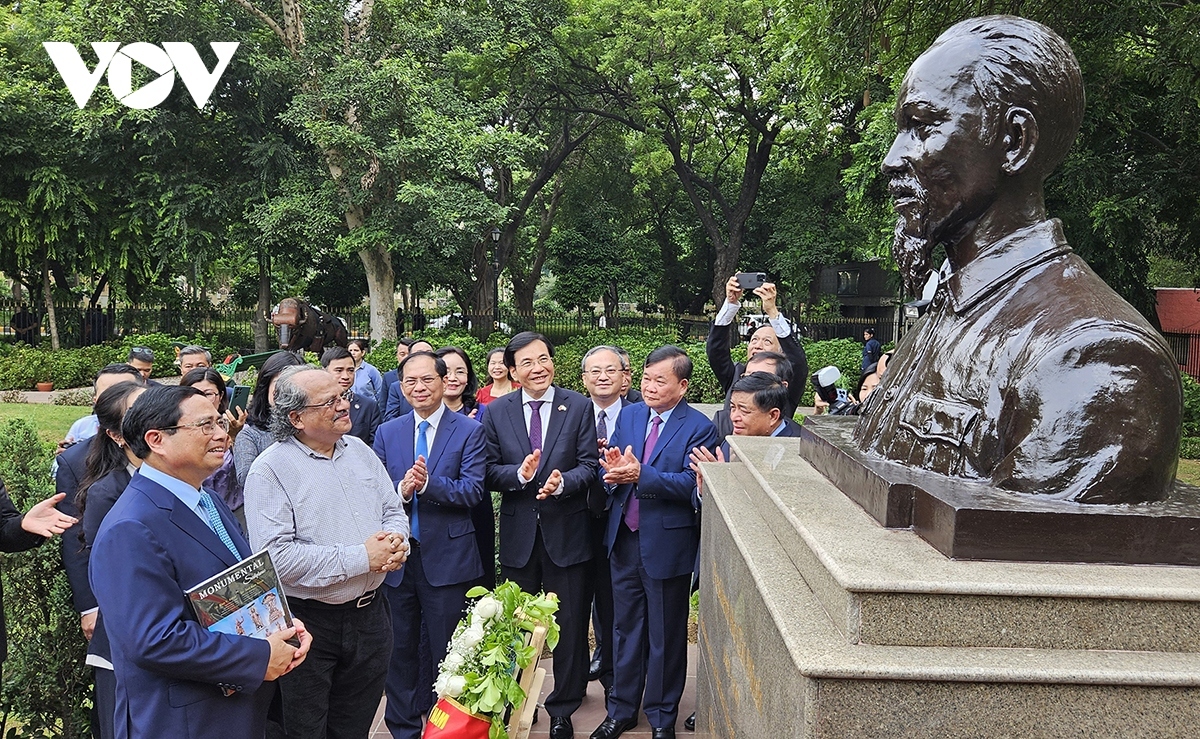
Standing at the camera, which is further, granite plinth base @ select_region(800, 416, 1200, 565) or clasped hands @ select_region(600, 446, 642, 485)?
clasped hands @ select_region(600, 446, 642, 485)

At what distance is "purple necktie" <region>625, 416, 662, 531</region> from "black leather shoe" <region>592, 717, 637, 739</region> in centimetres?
97

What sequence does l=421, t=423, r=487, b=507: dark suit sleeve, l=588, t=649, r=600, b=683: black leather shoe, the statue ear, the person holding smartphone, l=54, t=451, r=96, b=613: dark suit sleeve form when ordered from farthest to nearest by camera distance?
the person holding smartphone
l=588, t=649, r=600, b=683: black leather shoe
l=421, t=423, r=487, b=507: dark suit sleeve
l=54, t=451, r=96, b=613: dark suit sleeve
the statue ear

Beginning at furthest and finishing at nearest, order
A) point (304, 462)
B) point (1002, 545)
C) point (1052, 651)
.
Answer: point (304, 462) < point (1002, 545) < point (1052, 651)

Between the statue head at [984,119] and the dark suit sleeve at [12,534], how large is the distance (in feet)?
11.7

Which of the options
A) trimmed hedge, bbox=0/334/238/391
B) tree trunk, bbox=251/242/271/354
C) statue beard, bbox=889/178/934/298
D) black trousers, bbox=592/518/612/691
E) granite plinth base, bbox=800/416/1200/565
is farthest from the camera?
tree trunk, bbox=251/242/271/354

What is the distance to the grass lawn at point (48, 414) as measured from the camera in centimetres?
1262

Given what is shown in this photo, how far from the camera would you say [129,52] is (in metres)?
17.0

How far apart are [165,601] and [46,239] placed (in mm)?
20652

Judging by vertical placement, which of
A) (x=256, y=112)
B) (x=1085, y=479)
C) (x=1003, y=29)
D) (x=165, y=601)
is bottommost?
(x=165, y=601)

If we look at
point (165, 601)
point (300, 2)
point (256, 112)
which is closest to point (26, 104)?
point (256, 112)

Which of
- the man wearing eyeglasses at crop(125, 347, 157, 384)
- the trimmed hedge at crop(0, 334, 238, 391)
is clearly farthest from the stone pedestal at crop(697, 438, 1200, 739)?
the trimmed hedge at crop(0, 334, 238, 391)

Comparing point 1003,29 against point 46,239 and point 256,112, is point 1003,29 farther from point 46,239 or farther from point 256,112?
point 46,239

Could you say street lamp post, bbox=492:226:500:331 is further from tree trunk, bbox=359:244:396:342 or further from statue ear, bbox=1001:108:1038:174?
statue ear, bbox=1001:108:1038:174

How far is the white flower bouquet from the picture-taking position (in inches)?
130
